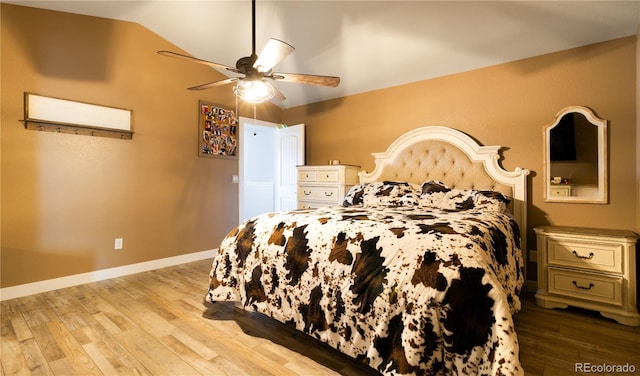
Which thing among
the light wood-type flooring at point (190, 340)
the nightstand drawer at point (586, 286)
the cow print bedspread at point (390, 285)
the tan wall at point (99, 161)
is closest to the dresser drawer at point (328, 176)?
the tan wall at point (99, 161)

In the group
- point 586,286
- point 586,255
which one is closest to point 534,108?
point 586,255

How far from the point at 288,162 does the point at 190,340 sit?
3.07m

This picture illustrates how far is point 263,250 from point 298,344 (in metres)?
0.62

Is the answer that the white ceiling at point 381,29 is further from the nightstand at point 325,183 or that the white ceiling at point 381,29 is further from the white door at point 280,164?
the nightstand at point 325,183

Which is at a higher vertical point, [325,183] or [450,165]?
[450,165]

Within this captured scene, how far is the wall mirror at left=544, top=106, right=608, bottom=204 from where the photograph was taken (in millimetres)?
2523

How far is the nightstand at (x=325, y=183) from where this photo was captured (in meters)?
3.79

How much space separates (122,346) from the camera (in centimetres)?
180

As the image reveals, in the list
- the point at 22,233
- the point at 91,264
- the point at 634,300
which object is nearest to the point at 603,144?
the point at 634,300

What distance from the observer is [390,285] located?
4.66 feet

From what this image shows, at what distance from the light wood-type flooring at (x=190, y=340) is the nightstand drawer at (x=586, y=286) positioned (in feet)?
0.51

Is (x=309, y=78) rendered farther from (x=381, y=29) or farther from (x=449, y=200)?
(x=449, y=200)

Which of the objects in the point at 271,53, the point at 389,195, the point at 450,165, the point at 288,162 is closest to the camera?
the point at 271,53

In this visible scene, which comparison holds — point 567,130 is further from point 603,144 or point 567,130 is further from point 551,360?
point 551,360
